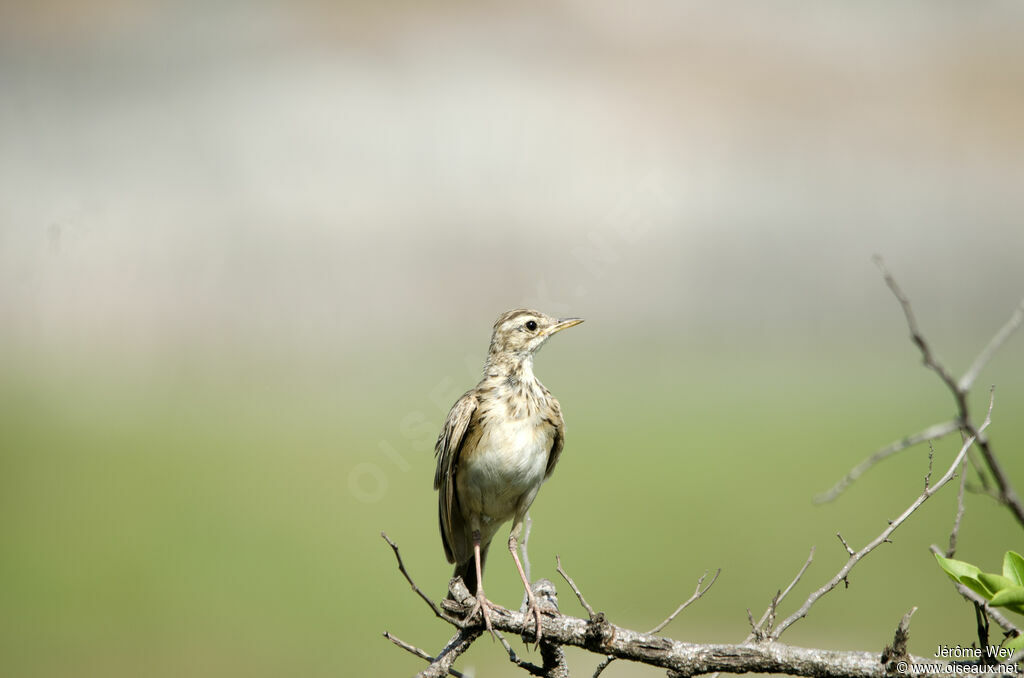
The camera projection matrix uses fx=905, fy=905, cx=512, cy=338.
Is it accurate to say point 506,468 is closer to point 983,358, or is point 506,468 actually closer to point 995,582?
point 995,582

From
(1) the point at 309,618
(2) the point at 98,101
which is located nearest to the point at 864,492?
(1) the point at 309,618

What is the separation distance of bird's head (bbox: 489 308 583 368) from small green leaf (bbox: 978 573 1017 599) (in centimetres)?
321

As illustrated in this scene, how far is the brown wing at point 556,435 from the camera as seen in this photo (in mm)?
5266

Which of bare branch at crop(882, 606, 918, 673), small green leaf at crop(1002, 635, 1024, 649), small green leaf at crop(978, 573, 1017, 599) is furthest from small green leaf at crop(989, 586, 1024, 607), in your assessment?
bare branch at crop(882, 606, 918, 673)

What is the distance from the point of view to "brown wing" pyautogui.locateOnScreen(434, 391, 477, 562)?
5.25 meters

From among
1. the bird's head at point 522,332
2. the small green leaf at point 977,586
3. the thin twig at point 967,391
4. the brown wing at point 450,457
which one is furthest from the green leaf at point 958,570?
the bird's head at point 522,332

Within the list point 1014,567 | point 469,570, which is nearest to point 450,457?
point 469,570

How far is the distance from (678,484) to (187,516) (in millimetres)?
14828

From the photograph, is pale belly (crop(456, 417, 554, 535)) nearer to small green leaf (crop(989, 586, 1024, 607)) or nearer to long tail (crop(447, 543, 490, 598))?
long tail (crop(447, 543, 490, 598))

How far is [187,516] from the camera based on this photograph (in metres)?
26.9

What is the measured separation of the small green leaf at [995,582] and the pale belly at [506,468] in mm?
2756

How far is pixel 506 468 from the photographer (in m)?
5.04

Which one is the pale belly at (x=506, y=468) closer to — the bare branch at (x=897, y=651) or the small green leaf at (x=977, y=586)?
the bare branch at (x=897, y=651)
